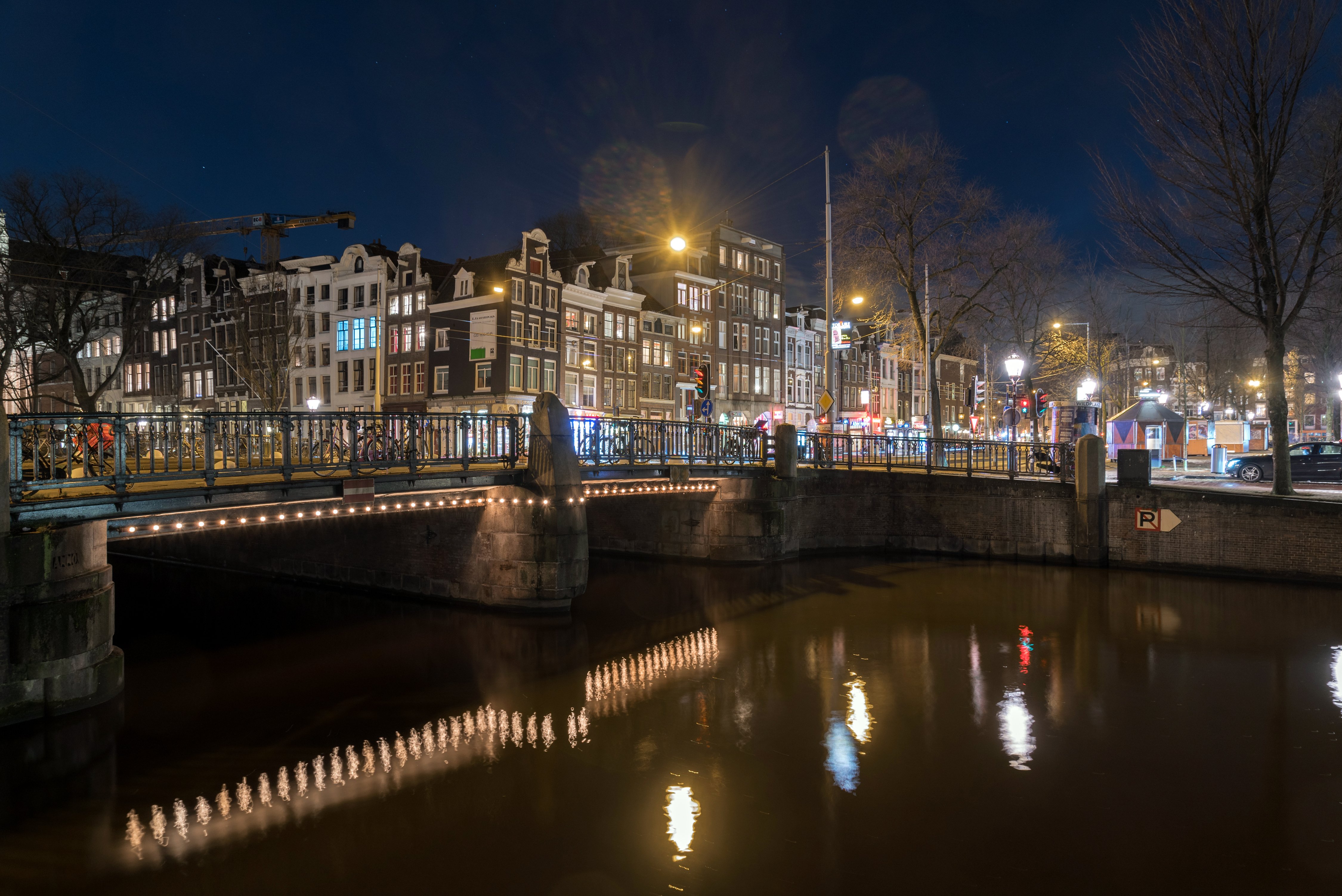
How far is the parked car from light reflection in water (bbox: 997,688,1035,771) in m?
22.6

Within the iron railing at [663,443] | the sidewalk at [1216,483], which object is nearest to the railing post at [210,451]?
the iron railing at [663,443]

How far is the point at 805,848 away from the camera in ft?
28.4

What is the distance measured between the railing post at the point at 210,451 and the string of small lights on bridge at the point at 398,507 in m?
0.78

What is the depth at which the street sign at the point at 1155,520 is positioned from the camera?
23.4 metres

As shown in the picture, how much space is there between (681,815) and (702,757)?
6.01ft

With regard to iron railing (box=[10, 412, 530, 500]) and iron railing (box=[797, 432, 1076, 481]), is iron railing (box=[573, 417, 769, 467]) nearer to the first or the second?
iron railing (box=[797, 432, 1076, 481])

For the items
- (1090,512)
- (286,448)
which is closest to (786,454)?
(1090,512)

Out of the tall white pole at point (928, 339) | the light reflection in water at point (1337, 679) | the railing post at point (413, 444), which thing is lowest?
the light reflection in water at point (1337, 679)

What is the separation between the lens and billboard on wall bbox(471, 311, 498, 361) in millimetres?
43719

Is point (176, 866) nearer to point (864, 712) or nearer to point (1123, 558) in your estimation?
point (864, 712)

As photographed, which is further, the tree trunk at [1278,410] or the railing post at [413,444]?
the tree trunk at [1278,410]

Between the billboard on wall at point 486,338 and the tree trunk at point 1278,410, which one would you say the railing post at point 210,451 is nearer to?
the tree trunk at point 1278,410

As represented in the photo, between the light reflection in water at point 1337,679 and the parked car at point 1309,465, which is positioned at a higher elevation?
the parked car at point 1309,465

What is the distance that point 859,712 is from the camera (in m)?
13.1
